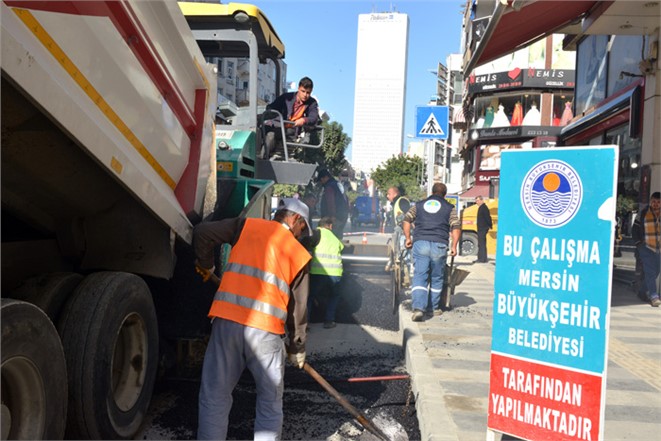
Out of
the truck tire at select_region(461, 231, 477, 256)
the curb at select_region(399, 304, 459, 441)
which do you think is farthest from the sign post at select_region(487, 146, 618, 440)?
the truck tire at select_region(461, 231, 477, 256)

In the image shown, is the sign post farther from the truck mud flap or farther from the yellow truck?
the yellow truck

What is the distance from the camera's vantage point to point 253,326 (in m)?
3.01

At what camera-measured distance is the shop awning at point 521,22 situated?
7.22 meters

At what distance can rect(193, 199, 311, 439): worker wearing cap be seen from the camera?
9.90 ft

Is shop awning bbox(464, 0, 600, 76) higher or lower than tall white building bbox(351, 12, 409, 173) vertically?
lower

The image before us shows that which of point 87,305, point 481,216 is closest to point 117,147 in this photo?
point 87,305

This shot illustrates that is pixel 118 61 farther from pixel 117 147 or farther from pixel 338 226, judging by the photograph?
pixel 338 226

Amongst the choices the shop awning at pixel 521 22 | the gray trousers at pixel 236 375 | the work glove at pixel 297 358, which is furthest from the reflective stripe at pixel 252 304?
the shop awning at pixel 521 22

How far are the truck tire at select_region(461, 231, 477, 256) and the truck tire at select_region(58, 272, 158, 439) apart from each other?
44.3 feet

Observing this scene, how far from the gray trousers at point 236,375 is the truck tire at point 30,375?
77 cm

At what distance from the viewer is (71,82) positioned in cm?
231

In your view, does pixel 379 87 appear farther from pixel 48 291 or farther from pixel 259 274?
pixel 48 291

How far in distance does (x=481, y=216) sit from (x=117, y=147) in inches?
476

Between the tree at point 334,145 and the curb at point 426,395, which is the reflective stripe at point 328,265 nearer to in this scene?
the curb at point 426,395
